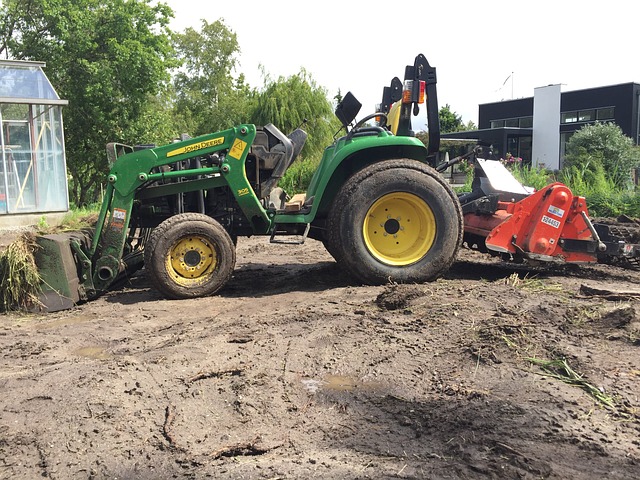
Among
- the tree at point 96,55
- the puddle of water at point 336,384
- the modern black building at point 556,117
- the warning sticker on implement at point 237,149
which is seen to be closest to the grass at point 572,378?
the puddle of water at point 336,384

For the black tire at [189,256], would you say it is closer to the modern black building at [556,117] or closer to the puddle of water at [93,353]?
the puddle of water at [93,353]

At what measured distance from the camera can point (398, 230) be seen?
610 cm

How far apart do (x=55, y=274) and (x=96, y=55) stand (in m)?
16.1

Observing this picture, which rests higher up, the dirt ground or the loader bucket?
the loader bucket

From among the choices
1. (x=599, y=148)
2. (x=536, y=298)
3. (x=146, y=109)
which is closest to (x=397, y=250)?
(x=536, y=298)

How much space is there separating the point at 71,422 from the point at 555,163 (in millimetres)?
38731

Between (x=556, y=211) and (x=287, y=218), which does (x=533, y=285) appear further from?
(x=287, y=218)

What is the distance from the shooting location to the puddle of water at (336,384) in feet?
11.4

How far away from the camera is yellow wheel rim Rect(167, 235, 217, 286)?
5789 mm

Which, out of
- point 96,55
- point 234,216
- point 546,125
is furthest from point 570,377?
point 546,125

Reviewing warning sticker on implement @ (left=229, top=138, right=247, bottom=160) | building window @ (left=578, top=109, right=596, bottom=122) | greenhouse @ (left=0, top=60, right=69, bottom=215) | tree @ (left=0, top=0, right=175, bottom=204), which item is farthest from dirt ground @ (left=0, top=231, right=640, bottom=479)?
building window @ (left=578, top=109, right=596, bottom=122)

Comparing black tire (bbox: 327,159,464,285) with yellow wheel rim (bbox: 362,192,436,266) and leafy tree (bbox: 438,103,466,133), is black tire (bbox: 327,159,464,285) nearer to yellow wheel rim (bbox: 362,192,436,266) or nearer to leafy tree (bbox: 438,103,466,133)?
yellow wheel rim (bbox: 362,192,436,266)

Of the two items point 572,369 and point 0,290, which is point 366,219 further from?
point 0,290

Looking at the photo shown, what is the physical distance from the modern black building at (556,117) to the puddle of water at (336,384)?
31.8m
